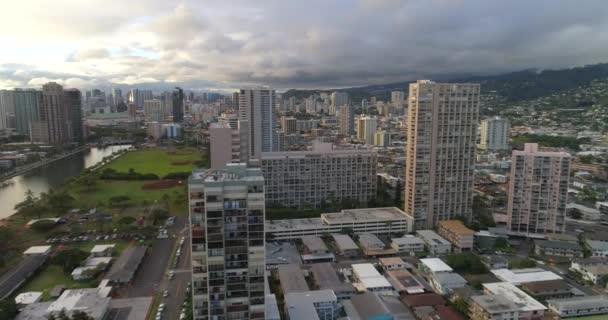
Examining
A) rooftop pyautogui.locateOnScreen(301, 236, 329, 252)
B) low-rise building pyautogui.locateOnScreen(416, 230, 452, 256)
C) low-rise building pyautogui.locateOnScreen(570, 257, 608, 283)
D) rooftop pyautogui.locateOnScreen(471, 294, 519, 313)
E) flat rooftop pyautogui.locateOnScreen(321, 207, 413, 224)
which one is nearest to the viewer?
rooftop pyautogui.locateOnScreen(471, 294, 519, 313)

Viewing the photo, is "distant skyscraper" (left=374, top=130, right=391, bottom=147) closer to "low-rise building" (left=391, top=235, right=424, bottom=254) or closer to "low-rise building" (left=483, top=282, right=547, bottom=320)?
"low-rise building" (left=391, top=235, right=424, bottom=254)

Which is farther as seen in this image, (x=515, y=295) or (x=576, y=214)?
(x=576, y=214)

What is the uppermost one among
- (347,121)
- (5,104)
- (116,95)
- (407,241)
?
(116,95)

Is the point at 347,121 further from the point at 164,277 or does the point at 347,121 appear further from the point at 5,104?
the point at 5,104

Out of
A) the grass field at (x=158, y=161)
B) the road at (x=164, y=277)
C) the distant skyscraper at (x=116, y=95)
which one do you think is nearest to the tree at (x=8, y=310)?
the road at (x=164, y=277)

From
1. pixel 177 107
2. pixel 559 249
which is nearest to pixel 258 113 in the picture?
pixel 559 249

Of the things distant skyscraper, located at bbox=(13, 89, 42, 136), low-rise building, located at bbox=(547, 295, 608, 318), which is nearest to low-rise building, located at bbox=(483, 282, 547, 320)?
low-rise building, located at bbox=(547, 295, 608, 318)
